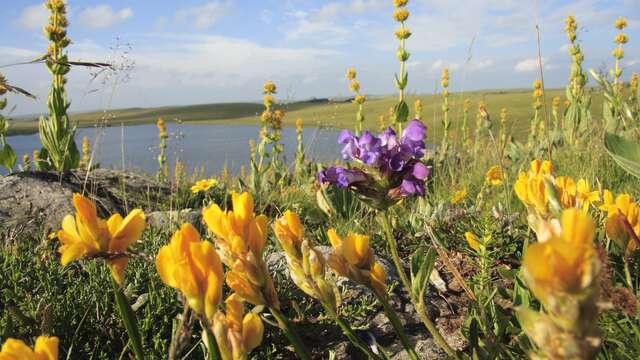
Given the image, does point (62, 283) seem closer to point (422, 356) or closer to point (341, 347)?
point (341, 347)

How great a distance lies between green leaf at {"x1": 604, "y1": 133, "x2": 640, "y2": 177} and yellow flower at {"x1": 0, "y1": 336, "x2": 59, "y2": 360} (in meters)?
1.49

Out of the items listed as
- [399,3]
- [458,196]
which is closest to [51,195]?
[458,196]

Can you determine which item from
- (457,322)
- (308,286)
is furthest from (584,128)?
(308,286)

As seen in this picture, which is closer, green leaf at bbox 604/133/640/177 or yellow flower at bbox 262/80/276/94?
green leaf at bbox 604/133/640/177

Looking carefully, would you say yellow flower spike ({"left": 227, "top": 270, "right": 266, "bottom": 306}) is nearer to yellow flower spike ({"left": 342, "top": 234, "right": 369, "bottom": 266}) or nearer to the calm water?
yellow flower spike ({"left": 342, "top": 234, "right": 369, "bottom": 266})

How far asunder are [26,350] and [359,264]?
0.55 metres

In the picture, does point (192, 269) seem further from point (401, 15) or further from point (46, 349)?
point (401, 15)

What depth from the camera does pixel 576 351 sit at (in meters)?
0.53

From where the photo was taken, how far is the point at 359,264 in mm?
936

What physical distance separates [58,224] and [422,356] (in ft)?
8.86

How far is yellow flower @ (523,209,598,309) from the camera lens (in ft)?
1.61

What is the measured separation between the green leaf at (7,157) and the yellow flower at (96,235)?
4.36 meters

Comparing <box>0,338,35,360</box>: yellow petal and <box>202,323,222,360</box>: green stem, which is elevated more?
<box>0,338,35,360</box>: yellow petal

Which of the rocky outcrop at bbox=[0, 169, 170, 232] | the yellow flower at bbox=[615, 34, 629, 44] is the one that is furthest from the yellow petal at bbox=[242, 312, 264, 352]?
the yellow flower at bbox=[615, 34, 629, 44]
